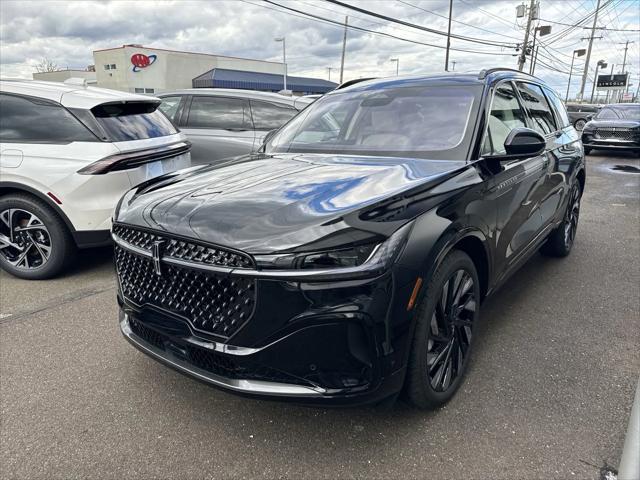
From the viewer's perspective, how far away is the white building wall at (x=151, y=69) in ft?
136

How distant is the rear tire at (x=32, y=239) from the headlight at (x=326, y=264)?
10.4ft

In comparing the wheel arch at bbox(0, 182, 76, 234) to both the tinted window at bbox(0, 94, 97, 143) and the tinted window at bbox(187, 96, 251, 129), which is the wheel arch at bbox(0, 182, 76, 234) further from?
the tinted window at bbox(187, 96, 251, 129)

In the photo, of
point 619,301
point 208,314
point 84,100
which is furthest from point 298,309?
point 84,100

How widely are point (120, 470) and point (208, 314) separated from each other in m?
0.85

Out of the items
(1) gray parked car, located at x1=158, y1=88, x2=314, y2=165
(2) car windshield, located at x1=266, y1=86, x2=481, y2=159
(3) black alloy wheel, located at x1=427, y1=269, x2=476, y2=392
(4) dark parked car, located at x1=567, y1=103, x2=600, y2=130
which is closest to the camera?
(3) black alloy wheel, located at x1=427, y1=269, x2=476, y2=392

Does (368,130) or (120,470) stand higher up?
(368,130)

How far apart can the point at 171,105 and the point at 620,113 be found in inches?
542

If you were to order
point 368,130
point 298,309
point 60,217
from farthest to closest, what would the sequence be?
point 60,217, point 368,130, point 298,309

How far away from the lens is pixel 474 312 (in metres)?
2.69

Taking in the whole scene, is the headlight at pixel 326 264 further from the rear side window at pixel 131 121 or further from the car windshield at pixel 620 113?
the car windshield at pixel 620 113

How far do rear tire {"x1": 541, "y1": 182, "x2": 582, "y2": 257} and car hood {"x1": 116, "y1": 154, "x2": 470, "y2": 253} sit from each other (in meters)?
2.61

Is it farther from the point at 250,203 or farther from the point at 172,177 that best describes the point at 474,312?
the point at 172,177

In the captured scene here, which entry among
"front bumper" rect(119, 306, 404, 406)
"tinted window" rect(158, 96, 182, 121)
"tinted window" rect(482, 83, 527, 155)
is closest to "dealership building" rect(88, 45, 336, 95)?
"tinted window" rect(158, 96, 182, 121)

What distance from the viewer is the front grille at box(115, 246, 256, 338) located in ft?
6.26
